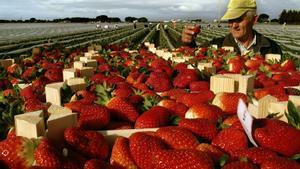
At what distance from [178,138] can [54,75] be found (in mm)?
1685

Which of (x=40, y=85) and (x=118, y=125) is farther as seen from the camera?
(x=40, y=85)

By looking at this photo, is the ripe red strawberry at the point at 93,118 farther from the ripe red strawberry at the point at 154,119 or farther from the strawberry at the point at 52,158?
the strawberry at the point at 52,158

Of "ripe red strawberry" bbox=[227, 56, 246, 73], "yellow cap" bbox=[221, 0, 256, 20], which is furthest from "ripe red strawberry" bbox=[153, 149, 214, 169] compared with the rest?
"yellow cap" bbox=[221, 0, 256, 20]

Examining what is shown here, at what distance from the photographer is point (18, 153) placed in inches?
48.9

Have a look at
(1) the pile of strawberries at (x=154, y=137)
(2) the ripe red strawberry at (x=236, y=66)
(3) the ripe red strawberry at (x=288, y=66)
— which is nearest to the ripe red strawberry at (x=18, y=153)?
(1) the pile of strawberries at (x=154, y=137)

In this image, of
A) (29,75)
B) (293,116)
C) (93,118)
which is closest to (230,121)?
(293,116)

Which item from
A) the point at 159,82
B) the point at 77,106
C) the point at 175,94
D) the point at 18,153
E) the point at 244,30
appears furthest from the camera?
the point at 244,30

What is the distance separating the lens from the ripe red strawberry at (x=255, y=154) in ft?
3.98

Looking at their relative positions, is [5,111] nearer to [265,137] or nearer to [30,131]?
[30,131]

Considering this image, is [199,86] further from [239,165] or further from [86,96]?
[239,165]

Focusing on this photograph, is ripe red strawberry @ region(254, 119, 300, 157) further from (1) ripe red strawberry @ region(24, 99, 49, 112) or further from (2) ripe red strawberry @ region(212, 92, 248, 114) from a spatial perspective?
(1) ripe red strawberry @ region(24, 99, 49, 112)

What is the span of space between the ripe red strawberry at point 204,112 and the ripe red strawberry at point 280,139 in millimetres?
293

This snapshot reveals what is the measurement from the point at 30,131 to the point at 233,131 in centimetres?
70

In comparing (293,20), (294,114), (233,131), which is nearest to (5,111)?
(233,131)
